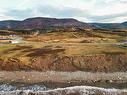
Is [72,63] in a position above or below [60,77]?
above

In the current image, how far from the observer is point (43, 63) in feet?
250

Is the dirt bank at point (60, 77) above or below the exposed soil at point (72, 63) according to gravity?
below

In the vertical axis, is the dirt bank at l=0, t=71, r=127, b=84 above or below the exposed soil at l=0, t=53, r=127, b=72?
below

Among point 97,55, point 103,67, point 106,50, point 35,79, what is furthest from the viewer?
point 106,50

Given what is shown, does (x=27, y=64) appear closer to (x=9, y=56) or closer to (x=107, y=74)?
(x=9, y=56)

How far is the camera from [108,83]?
194 feet

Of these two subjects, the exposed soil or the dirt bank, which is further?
the exposed soil

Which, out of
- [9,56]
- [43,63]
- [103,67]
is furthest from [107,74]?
[9,56]

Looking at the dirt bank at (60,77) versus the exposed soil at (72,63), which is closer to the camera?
the dirt bank at (60,77)

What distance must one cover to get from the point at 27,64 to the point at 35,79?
12.0m

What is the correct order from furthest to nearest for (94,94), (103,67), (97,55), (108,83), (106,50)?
1. (106,50)
2. (97,55)
3. (103,67)
4. (108,83)
5. (94,94)

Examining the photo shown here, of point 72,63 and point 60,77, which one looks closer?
point 60,77

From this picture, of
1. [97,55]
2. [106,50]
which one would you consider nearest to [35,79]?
[97,55]

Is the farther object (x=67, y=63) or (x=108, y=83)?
(x=67, y=63)
